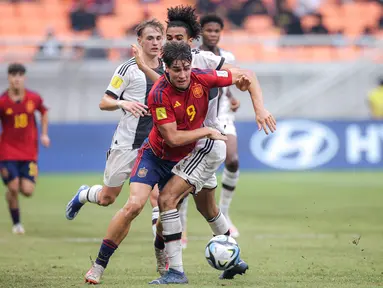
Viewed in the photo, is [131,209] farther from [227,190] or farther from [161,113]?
[227,190]

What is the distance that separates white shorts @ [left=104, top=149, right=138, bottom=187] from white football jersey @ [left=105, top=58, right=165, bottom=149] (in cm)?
6

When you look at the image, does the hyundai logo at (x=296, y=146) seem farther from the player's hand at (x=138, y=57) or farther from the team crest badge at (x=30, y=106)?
the player's hand at (x=138, y=57)

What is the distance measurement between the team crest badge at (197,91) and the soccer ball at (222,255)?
4.01 feet

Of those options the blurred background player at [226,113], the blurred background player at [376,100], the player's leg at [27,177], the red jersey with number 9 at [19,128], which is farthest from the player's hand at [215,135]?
the blurred background player at [376,100]

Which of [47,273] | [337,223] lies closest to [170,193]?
[47,273]

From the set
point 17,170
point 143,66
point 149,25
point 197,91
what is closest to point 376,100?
point 17,170

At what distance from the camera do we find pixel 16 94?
1266cm

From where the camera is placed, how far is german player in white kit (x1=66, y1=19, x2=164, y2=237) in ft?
27.7

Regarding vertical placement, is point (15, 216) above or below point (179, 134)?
below

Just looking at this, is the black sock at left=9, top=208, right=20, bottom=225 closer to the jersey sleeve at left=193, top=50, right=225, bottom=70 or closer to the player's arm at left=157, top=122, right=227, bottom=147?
the jersey sleeve at left=193, top=50, right=225, bottom=70

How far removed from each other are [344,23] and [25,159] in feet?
50.2

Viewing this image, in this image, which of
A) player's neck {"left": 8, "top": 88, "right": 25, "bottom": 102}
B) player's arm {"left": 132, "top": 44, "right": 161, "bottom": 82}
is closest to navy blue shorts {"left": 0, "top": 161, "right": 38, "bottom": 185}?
player's neck {"left": 8, "top": 88, "right": 25, "bottom": 102}

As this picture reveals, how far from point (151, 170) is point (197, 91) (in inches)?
31.0

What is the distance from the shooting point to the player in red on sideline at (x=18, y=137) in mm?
12219
